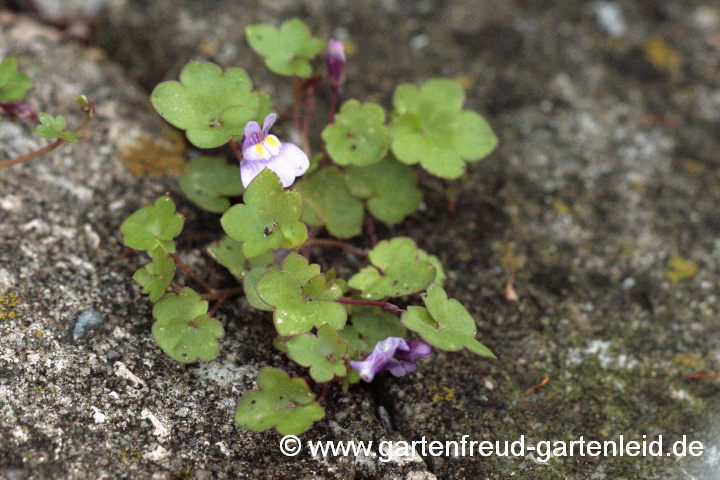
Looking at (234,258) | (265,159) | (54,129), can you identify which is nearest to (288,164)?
(265,159)

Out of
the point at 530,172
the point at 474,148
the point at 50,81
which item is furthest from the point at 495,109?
the point at 50,81

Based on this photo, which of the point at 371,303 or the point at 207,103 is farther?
the point at 207,103

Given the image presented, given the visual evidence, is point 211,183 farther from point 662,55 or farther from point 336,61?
point 662,55

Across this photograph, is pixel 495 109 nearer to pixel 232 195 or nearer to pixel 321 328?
pixel 232 195

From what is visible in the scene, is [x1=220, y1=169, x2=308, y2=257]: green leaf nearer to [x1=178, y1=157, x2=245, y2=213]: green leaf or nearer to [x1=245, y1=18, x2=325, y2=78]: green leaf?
[x1=178, y1=157, x2=245, y2=213]: green leaf

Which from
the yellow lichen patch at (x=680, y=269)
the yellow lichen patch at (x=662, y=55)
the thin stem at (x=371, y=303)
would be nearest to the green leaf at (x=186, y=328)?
the thin stem at (x=371, y=303)
